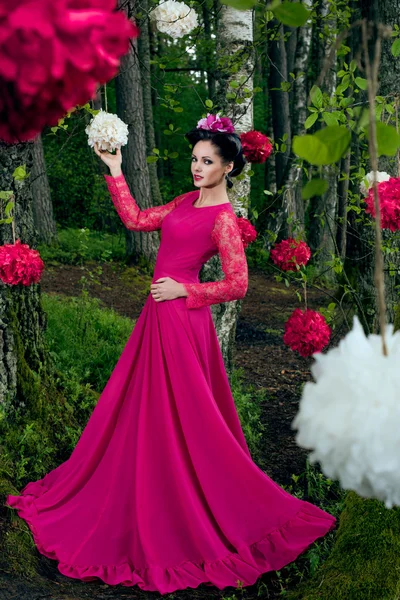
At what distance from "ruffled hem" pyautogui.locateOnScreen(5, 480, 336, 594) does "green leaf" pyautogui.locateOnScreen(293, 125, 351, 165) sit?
2433 millimetres

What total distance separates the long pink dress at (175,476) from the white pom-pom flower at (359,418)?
2230 mm

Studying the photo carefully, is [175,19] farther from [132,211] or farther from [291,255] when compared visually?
[291,255]

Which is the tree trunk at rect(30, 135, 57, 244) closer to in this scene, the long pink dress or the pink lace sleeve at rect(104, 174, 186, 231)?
the pink lace sleeve at rect(104, 174, 186, 231)

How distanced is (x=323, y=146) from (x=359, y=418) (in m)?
0.37

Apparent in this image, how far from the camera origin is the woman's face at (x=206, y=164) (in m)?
3.27

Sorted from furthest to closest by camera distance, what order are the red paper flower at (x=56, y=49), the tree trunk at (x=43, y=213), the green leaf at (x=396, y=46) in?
1. the tree trunk at (x=43, y=213)
2. the green leaf at (x=396, y=46)
3. the red paper flower at (x=56, y=49)

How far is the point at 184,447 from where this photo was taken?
3303 mm

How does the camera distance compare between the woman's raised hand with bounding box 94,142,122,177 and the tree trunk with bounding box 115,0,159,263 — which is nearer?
the woman's raised hand with bounding box 94,142,122,177

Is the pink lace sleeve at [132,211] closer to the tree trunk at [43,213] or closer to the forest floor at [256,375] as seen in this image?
the forest floor at [256,375]

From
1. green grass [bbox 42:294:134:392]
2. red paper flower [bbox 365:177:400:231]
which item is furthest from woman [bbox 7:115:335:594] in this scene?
green grass [bbox 42:294:134:392]

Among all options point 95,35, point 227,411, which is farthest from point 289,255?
point 95,35

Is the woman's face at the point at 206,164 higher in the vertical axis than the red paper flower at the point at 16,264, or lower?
higher

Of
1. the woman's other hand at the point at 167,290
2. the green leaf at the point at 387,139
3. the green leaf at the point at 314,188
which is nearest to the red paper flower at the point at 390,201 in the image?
the woman's other hand at the point at 167,290

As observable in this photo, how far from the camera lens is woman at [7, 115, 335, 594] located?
10.3 feet
